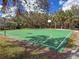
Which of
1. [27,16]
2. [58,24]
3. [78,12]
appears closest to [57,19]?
[58,24]

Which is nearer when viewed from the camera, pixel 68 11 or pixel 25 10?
pixel 25 10

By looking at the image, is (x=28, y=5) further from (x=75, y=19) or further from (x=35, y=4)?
(x=75, y=19)

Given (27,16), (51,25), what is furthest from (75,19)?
(27,16)

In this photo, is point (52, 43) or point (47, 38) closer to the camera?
point (52, 43)

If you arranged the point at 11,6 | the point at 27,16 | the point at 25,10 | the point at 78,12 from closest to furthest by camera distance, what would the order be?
the point at 25,10, the point at 11,6, the point at 27,16, the point at 78,12

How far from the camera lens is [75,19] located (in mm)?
70062

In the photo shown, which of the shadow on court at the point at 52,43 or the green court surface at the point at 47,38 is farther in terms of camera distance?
the green court surface at the point at 47,38

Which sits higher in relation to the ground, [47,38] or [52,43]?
[52,43]

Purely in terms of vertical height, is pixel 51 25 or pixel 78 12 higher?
pixel 78 12

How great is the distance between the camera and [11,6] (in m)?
8.35

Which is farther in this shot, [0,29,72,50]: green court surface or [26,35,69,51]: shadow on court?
[0,29,72,50]: green court surface

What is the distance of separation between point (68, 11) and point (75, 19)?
20.3ft

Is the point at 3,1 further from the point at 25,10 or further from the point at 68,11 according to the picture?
the point at 68,11

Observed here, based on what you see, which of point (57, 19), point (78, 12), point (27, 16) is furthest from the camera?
point (57, 19)
